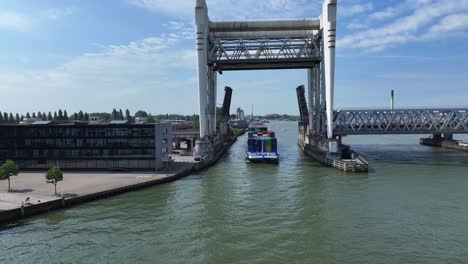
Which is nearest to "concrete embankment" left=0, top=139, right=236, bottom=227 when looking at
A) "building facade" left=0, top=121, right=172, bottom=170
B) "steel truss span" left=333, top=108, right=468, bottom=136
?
"building facade" left=0, top=121, right=172, bottom=170

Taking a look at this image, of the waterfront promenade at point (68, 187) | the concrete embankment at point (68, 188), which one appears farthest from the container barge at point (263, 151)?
the waterfront promenade at point (68, 187)

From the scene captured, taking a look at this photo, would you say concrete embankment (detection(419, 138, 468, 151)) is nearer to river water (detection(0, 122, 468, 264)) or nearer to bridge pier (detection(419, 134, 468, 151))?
bridge pier (detection(419, 134, 468, 151))

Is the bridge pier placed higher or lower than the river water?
higher

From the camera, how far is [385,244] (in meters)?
21.7

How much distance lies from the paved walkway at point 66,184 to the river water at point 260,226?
2574 millimetres

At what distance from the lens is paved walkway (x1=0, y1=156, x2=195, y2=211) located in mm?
30861

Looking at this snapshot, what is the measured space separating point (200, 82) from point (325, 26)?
22128 mm

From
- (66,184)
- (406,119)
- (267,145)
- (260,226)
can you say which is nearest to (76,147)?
(66,184)

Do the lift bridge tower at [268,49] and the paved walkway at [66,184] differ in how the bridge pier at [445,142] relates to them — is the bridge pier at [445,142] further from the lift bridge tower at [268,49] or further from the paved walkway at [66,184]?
the paved walkway at [66,184]

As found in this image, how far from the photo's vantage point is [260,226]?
82.1 feet

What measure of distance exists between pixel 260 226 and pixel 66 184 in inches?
881

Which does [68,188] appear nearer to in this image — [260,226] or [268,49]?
[260,226]

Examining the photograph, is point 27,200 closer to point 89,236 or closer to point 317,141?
point 89,236

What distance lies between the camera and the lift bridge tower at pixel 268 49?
2381 inches
